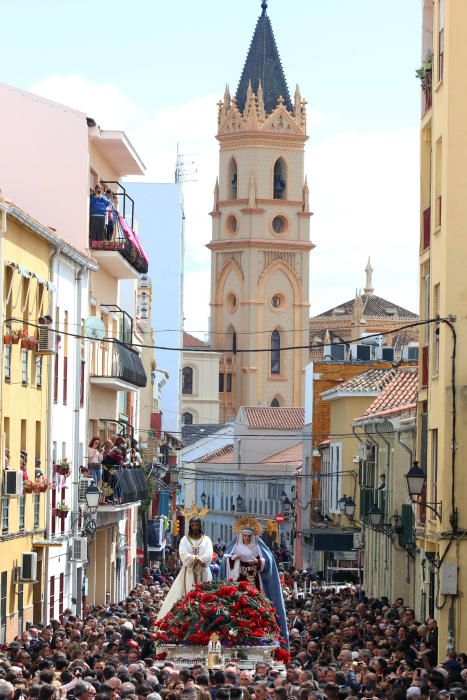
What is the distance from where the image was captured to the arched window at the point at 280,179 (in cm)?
15125

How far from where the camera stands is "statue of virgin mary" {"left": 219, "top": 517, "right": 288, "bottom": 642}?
27219 millimetres

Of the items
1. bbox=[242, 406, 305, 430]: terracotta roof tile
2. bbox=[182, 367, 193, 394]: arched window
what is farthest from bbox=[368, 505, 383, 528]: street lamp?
bbox=[182, 367, 193, 394]: arched window

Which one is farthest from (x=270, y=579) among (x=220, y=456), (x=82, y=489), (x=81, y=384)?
(x=220, y=456)

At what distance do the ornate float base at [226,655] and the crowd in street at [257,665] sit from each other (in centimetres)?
27

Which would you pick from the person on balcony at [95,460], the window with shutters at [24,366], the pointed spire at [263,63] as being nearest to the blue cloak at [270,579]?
the window with shutters at [24,366]

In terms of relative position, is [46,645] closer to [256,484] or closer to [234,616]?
[234,616]

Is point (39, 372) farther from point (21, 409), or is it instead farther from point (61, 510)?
point (61, 510)

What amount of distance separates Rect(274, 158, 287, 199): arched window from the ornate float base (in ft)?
419

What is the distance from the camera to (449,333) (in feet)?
106

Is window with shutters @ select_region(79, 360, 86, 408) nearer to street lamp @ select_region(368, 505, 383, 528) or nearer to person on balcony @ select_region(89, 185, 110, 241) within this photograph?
person on balcony @ select_region(89, 185, 110, 241)

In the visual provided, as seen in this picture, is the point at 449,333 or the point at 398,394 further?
the point at 398,394

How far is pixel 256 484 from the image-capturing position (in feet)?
370

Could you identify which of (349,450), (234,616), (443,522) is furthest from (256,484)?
(234,616)

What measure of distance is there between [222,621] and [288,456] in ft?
273
